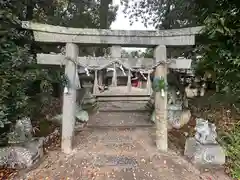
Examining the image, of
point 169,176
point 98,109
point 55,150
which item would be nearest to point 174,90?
point 98,109

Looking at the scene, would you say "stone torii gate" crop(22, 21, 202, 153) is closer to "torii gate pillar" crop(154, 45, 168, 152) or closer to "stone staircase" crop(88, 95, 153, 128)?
"torii gate pillar" crop(154, 45, 168, 152)

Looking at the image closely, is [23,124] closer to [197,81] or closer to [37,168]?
[37,168]

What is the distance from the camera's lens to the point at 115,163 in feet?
13.2

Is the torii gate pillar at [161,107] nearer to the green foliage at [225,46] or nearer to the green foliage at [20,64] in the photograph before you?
the green foliage at [225,46]

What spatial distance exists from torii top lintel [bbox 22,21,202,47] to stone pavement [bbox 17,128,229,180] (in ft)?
7.37

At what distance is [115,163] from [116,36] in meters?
2.49

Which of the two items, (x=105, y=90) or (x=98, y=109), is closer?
(x=98, y=109)

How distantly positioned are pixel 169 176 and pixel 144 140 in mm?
1656

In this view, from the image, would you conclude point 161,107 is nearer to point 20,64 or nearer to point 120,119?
point 120,119

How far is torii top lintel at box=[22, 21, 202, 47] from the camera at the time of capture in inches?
168

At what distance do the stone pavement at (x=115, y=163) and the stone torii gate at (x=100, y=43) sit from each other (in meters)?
0.35

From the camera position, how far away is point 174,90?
6.57m

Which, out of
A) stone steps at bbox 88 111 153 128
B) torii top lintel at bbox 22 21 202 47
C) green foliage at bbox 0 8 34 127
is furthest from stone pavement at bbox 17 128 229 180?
torii top lintel at bbox 22 21 202 47

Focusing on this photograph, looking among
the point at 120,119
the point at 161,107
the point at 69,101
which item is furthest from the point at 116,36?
the point at 120,119
